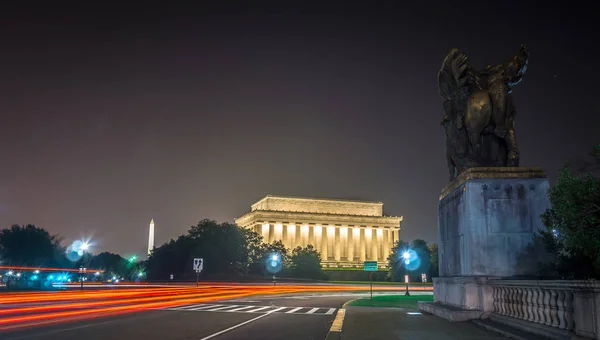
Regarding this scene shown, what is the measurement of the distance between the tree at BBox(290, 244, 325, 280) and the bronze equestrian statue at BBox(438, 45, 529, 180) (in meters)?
81.2

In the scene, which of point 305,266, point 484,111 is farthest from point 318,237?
point 484,111

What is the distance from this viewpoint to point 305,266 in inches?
4006

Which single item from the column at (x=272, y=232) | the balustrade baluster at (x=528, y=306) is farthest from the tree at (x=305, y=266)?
the balustrade baluster at (x=528, y=306)

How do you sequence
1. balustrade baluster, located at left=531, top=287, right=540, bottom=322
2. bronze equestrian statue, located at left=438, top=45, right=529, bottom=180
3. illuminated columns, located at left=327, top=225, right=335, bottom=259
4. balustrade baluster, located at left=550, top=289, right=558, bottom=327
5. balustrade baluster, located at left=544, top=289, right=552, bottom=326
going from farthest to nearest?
1. illuminated columns, located at left=327, top=225, right=335, bottom=259
2. bronze equestrian statue, located at left=438, top=45, right=529, bottom=180
3. balustrade baluster, located at left=531, top=287, right=540, bottom=322
4. balustrade baluster, located at left=544, top=289, right=552, bottom=326
5. balustrade baluster, located at left=550, top=289, right=558, bottom=327

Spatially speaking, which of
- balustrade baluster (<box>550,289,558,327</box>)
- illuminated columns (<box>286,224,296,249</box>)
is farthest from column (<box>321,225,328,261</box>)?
balustrade baluster (<box>550,289,558,327</box>)

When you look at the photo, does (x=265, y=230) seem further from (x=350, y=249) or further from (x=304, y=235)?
(x=350, y=249)

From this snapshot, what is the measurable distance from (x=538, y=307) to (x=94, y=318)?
16.7 metres

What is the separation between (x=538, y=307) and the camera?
1228 cm

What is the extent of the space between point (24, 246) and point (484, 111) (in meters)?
106

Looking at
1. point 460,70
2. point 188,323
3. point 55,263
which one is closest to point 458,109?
point 460,70

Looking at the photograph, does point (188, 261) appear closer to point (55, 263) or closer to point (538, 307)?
point (55, 263)

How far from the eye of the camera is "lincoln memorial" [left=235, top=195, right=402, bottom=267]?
146 meters

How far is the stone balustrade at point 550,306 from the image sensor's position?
938 cm

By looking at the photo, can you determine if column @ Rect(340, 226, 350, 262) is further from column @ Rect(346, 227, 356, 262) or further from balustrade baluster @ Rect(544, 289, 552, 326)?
balustrade baluster @ Rect(544, 289, 552, 326)
